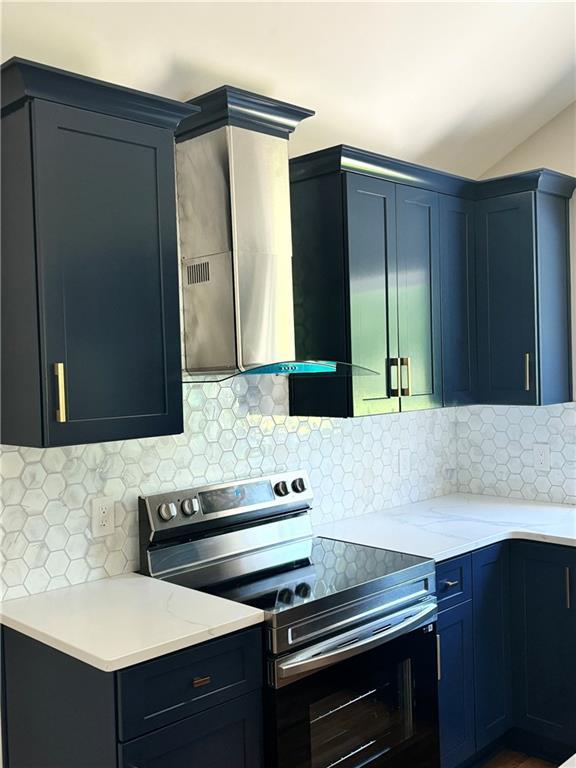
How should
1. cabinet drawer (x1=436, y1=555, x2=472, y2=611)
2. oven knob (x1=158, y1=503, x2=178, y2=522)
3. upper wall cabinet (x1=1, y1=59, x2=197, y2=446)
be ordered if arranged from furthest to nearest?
cabinet drawer (x1=436, y1=555, x2=472, y2=611), oven knob (x1=158, y1=503, x2=178, y2=522), upper wall cabinet (x1=1, y1=59, x2=197, y2=446)

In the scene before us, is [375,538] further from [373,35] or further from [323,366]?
[373,35]

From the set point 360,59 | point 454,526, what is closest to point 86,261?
point 360,59

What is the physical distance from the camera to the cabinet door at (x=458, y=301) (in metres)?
3.57

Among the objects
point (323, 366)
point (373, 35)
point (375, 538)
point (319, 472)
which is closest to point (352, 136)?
point (373, 35)

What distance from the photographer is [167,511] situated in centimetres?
273

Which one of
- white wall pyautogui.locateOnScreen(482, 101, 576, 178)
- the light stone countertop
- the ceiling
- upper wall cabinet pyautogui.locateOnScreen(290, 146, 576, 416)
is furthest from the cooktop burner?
white wall pyautogui.locateOnScreen(482, 101, 576, 178)

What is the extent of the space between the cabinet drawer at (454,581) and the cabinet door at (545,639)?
0.33 meters

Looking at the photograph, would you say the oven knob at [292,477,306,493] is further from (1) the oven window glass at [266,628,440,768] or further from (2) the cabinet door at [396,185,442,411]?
(1) the oven window glass at [266,628,440,768]

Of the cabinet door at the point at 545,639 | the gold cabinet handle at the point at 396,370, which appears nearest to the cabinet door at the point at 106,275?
the gold cabinet handle at the point at 396,370

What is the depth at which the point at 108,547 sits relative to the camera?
2.64 m

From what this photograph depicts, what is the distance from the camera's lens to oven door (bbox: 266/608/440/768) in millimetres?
2281

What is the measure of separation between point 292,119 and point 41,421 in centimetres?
141

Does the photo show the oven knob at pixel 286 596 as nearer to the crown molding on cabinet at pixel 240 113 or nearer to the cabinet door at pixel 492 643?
the cabinet door at pixel 492 643

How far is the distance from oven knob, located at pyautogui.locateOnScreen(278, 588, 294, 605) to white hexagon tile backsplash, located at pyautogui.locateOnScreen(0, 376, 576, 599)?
55 centimetres
